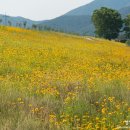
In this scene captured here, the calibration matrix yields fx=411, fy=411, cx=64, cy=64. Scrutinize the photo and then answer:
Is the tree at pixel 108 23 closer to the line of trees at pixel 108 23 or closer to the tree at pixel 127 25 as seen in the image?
the line of trees at pixel 108 23

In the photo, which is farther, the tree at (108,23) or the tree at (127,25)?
the tree at (127,25)

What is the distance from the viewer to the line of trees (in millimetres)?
92756

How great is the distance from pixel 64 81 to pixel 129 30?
8702 centimetres

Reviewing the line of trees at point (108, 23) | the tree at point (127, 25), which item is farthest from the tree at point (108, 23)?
the tree at point (127, 25)

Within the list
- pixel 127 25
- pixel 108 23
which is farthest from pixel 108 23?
pixel 127 25

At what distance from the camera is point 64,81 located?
39.2 feet

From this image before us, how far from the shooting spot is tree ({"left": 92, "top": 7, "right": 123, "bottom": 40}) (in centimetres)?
9269

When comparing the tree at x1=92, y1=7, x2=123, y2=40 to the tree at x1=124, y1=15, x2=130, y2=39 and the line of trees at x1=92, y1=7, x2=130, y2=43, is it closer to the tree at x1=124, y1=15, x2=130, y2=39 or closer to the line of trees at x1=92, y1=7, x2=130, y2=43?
the line of trees at x1=92, y1=7, x2=130, y2=43

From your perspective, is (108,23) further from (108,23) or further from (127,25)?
(127,25)

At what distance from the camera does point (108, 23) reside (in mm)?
93625

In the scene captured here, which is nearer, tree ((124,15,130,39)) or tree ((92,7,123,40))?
tree ((92,7,123,40))

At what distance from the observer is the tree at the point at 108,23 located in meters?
92.7

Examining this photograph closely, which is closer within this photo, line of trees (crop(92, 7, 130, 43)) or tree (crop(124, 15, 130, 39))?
line of trees (crop(92, 7, 130, 43))

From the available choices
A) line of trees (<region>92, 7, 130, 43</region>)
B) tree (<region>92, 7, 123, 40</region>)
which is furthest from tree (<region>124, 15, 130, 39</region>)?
tree (<region>92, 7, 123, 40</region>)
